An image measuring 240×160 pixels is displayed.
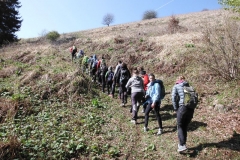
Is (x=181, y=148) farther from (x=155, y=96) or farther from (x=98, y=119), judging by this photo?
(x=98, y=119)

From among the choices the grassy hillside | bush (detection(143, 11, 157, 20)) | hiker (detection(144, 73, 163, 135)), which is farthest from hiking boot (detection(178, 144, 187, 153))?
bush (detection(143, 11, 157, 20))

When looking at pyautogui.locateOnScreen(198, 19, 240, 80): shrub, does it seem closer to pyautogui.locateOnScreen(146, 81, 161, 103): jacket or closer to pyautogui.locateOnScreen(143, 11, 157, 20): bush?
pyautogui.locateOnScreen(146, 81, 161, 103): jacket

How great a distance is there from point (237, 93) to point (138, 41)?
14517 mm

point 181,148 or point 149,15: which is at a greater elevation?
point 149,15

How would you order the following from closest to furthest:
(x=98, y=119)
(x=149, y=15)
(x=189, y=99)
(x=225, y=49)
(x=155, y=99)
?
(x=189, y=99)
(x=155, y=99)
(x=98, y=119)
(x=225, y=49)
(x=149, y=15)

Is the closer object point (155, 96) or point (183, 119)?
point (183, 119)

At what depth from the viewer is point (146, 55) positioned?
19.6 meters

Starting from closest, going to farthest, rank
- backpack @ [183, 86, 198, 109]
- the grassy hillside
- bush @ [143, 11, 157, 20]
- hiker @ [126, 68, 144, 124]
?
1. backpack @ [183, 86, 198, 109]
2. the grassy hillside
3. hiker @ [126, 68, 144, 124]
4. bush @ [143, 11, 157, 20]

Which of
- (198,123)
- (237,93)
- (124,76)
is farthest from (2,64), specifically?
(237,93)

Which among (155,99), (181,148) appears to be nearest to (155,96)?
(155,99)

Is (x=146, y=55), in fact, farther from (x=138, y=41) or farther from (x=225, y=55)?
(x=225, y=55)

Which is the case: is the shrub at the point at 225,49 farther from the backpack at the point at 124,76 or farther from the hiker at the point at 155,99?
the hiker at the point at 155,99

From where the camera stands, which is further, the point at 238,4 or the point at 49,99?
the point at 49,99

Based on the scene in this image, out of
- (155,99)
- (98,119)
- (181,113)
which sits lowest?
(98,119)
